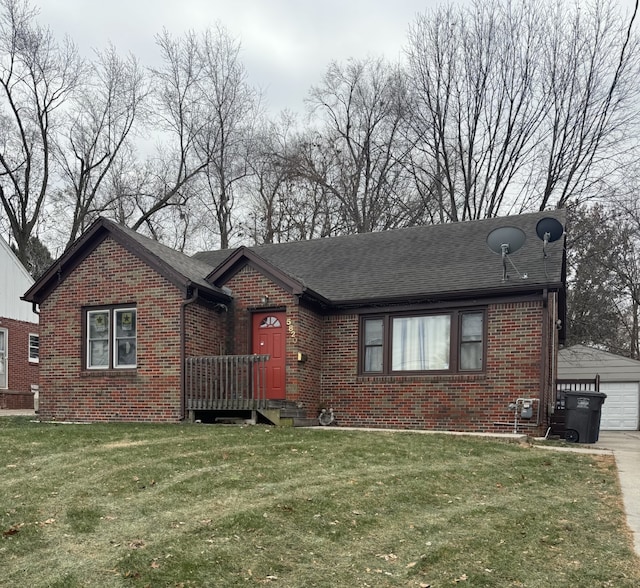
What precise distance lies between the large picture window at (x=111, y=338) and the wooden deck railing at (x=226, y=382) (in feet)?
5.47

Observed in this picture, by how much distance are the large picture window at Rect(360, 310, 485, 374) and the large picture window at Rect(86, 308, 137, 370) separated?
511cm

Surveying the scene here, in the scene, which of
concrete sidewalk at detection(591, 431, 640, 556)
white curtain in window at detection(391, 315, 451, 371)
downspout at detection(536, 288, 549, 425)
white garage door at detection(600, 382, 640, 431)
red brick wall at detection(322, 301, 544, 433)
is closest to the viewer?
concrete sidewalk at detection(591, 431, 640, 556)

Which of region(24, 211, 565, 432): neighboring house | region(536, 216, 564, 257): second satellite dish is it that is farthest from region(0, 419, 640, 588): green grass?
region(536, 216, 564, 257): second satellite dish

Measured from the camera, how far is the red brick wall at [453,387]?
13.0 meters

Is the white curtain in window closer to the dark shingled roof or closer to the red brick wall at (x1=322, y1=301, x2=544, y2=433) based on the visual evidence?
the red brick wall at (x1=322, y1=301, x2=544, y2=433)

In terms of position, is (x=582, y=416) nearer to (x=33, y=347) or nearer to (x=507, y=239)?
(x=507, y=239)

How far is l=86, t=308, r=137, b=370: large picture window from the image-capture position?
14547mm

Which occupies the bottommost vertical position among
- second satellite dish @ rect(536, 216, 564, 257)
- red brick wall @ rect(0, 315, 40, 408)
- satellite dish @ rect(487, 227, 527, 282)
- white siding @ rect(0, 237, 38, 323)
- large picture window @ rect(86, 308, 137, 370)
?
red brick wall @ rect(0, 315, 40, 408)

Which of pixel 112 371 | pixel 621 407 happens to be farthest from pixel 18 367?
pixel 621 407

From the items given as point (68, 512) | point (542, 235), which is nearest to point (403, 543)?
point (68, 512)

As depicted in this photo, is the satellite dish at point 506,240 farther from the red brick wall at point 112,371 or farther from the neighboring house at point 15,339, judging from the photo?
the neighboring house at point 15,339

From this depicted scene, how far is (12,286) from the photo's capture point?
73.0 ft

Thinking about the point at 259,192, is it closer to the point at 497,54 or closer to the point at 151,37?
the point at 151,37

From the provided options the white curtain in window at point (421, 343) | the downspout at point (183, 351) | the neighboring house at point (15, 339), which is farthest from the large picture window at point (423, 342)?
the neighboring house at point (15, 339)
